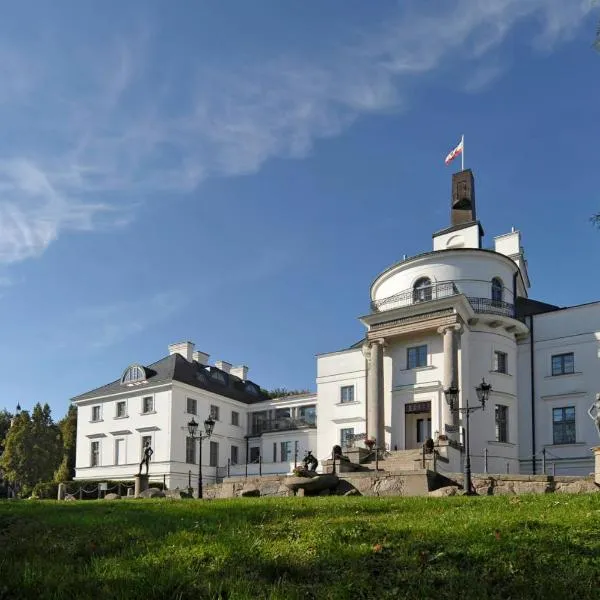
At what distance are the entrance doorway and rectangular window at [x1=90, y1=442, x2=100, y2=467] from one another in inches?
979

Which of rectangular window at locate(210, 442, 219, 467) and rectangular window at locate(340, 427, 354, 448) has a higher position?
rectangular window at locate(340, 427, 354, 448)

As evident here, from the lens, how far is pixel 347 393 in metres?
42.4

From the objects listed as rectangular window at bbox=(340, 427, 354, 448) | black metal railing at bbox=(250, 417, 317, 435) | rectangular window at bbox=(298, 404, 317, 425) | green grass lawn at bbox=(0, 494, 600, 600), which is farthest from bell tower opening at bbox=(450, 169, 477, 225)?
green grass lawn at bbox=(0, 494, 600, 600)

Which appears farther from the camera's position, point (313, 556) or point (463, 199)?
point (463, 199)

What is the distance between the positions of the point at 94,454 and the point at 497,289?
104 ft

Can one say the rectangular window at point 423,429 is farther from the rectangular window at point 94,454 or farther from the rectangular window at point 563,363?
the rectangular window at point 94,454

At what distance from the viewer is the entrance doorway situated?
37188 mm

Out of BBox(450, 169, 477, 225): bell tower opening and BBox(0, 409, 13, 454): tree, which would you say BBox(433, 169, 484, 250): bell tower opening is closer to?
BBox(450, 169, 477, 225): bell tower opening

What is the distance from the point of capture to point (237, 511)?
40.0 ft

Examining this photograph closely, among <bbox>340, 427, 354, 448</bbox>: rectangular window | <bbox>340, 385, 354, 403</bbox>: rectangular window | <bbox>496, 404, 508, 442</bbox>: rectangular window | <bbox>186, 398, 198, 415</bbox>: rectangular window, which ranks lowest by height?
<bbox>340, 427, 354, 448</bbox>: rectangular window

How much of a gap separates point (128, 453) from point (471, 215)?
28.6 meters

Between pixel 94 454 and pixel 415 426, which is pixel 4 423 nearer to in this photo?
pixel 94 454

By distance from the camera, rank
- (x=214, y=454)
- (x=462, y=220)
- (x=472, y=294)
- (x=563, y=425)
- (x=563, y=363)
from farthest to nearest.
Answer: (x=214, y=454), (x=462, y=220), (x=472, y=294), (x=563, y=363), (x=563, y=425)

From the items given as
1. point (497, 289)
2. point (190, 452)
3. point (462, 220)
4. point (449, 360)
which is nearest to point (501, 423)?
point (449, 360)
